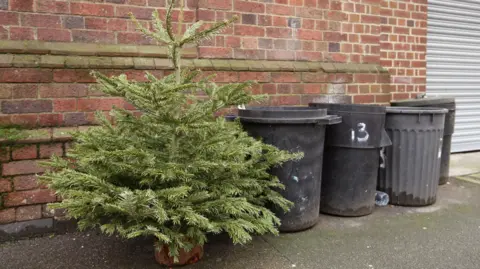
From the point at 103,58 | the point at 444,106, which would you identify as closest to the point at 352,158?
the point at 444,106

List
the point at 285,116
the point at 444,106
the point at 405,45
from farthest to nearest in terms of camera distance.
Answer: the point at 405,45 < the point at 444,106 < the point at 285,116

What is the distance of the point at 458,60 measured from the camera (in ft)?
21.6

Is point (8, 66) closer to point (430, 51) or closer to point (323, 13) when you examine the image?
point (323, 13)

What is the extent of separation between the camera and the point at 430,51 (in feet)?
20.3

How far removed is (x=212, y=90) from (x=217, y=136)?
450 mm

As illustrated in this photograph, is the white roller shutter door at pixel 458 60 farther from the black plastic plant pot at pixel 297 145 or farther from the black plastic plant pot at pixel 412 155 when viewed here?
the black plastic plant pot at pixel 297 145

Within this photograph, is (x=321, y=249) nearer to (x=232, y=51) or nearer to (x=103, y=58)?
(x=232, y=51)

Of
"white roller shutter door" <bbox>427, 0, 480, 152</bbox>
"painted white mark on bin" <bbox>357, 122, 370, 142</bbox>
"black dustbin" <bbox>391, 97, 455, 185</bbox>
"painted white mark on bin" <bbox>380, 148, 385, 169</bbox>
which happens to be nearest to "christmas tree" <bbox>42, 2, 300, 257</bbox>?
"painted white mark on bin" <bbox>357, 122, 370, 142</bbox>

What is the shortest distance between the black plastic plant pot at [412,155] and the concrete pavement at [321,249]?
0.40m

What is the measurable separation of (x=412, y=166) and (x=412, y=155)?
0.40ft

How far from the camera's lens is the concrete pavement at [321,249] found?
274cm

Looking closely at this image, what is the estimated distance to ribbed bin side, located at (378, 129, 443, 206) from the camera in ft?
12.8

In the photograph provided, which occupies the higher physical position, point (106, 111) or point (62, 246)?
point (106, 111)

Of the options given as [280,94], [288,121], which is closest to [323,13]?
[280,94]
